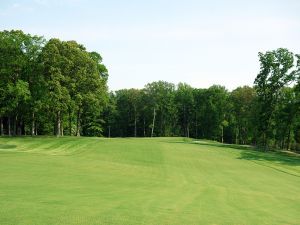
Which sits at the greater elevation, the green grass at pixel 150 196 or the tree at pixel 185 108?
the tree at pixel 185 108

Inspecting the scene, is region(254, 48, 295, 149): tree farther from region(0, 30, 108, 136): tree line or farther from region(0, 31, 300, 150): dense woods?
region(0, 30, 108, 136): tree line

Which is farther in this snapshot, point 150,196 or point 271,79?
point 271,79

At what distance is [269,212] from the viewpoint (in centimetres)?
1658

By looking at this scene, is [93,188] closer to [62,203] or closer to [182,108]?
[62,203]

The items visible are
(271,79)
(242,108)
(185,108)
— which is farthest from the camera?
(185,108)

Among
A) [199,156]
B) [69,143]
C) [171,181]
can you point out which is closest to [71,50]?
[69,143]

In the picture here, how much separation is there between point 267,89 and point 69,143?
37851 mm

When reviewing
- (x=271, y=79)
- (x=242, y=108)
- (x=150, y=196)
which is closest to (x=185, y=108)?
(x=242, y=108)

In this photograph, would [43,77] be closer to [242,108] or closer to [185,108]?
[242,108]

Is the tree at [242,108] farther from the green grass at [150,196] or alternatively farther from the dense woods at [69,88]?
the green grass at [150,196]

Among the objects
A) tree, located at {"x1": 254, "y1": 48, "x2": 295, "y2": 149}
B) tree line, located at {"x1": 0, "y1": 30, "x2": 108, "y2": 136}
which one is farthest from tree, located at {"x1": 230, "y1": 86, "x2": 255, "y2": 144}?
tree line, located at {"x1": 0, "y1": 30, "x2": 108, "y2": 136}

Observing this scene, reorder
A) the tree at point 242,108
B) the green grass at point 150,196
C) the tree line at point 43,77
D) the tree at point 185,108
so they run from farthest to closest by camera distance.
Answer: the tree at point 185,108 → the tree at point 242,108 → the tree line at point 43,77 → the green grass at point 150,196

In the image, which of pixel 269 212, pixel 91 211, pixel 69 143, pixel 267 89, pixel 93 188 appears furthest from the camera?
pixel 267 89

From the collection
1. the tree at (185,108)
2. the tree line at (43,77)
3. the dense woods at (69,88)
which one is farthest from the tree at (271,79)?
the tree at (185,108)
